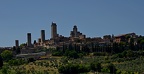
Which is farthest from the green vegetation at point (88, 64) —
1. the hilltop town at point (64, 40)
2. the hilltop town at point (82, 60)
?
the hilltop town at point (64, 40)

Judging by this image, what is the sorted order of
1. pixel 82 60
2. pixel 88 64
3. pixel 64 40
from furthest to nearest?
pixel 64 40 → pixel 82 60 → pixel 88 64

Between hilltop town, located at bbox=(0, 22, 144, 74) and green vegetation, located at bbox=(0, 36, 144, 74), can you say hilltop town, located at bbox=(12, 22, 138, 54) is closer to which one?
hilltop town, located at bbox=(0, 22, 144, 74)

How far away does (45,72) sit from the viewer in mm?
45906

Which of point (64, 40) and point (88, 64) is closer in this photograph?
point (88, 64)

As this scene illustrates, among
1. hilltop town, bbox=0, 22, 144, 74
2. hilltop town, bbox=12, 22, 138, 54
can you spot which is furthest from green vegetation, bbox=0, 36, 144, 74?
hilltop town, bbox=12, 22, 138, 54

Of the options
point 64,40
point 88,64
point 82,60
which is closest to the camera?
point 88,64

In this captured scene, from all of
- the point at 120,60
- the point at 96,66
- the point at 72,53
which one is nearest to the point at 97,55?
the point at 72,53

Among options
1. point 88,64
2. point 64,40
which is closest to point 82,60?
point 88,64

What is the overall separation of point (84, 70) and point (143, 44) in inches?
1314

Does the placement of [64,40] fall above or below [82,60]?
above

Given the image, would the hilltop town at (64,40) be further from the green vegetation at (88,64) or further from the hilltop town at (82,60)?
the green vegetation at (88,64)

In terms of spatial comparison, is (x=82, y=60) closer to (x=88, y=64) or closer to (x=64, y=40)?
(x=88, y=64)

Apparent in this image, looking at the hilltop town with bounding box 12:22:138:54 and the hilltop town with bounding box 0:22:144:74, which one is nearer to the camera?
the hilltop town with bounding box 0:22:144:74

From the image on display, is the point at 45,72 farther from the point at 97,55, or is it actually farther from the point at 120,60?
the point at 97,55
